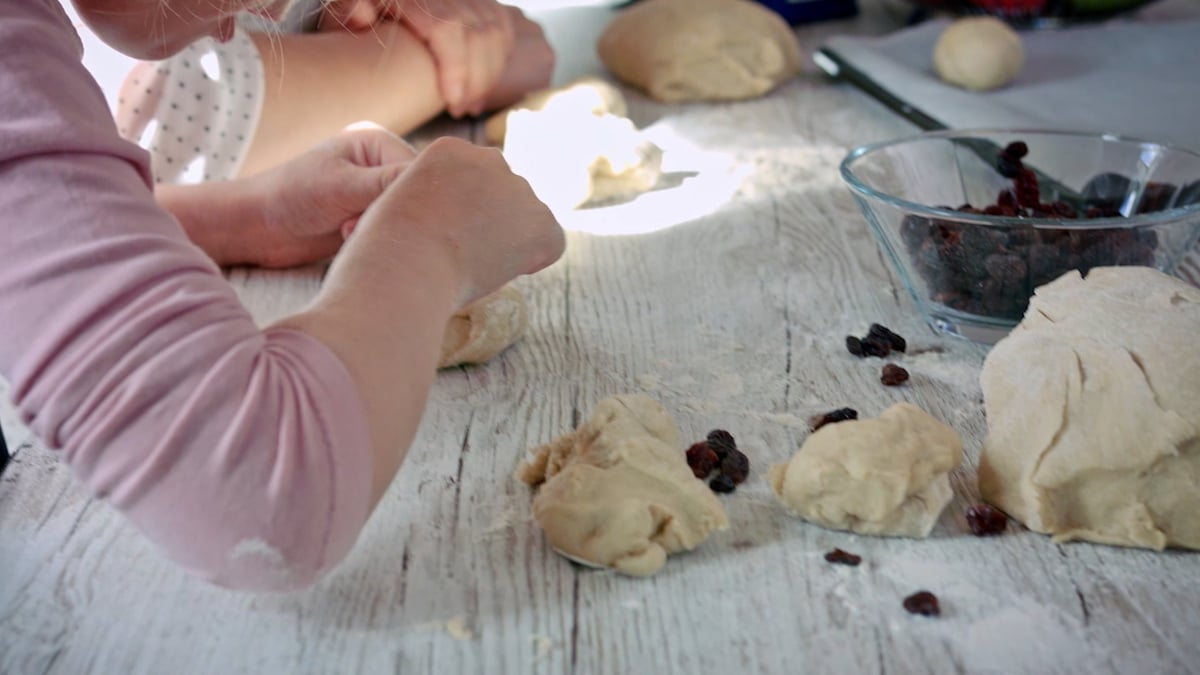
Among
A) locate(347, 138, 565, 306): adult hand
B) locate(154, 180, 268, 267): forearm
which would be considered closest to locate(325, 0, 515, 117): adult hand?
locate(154, 180, 268, 267): forearm

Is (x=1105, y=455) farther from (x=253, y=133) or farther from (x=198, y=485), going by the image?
(x=253, y=133)

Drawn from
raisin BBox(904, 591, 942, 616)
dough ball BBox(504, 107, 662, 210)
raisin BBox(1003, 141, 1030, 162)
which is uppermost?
raisin BBox(1003, 141, 1030, 162)

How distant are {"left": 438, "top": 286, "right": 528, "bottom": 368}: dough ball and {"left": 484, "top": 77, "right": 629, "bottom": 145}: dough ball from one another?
23.3 inches

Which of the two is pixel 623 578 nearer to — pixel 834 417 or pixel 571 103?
pixel 834 417

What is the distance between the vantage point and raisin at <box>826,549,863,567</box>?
851mm

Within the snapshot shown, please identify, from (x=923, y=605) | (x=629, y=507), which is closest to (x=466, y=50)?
(x=629, y=507)

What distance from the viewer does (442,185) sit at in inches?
38.4

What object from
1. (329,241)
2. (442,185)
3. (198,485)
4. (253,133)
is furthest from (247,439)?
(253,133)

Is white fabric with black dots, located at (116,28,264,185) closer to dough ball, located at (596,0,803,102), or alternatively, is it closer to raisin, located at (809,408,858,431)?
dough ball, located at (596,0,803,102)

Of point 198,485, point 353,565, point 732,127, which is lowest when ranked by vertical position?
point 732,127

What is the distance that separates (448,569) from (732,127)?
117 centimetres

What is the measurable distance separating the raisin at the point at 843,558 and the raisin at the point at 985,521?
10 centimetres

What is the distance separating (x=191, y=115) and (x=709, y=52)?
2.75 ft

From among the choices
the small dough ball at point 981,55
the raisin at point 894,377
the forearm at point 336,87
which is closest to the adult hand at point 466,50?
the forearm at point 336,87
